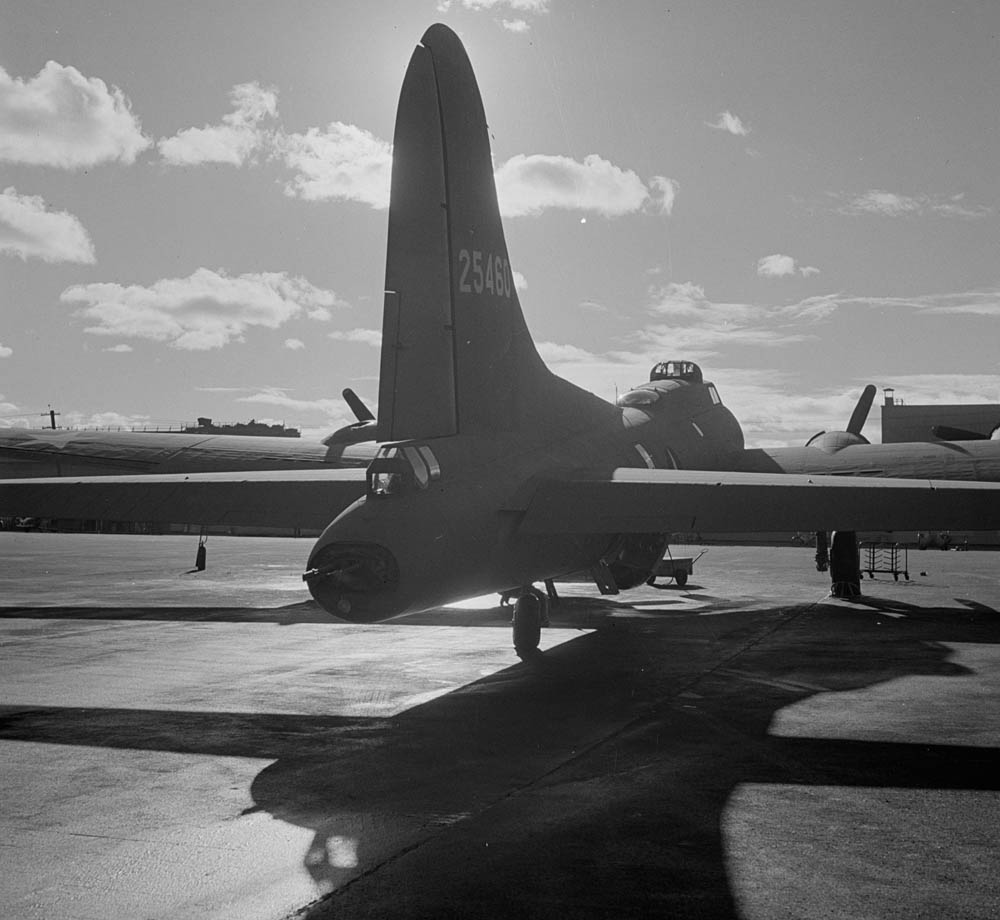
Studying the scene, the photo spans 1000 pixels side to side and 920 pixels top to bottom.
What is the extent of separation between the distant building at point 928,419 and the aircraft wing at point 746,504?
7280 centimetres

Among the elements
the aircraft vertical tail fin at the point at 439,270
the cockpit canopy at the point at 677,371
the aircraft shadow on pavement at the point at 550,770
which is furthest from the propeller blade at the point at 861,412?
the aircraft vertical tail fin at the point at 439,270

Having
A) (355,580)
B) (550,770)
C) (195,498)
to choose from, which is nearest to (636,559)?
(195,498)

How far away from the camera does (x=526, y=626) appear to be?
746 inches

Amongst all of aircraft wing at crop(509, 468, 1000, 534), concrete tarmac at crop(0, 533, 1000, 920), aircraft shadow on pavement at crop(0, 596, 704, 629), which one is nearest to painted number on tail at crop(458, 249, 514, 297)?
aircraft wing at crop(509, 468, 1000, 534)

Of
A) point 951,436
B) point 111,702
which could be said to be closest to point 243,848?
point 111,702

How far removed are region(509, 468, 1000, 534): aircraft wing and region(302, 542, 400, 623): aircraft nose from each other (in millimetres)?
3599

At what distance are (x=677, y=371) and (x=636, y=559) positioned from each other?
8.85m

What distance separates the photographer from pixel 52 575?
36.9 meters

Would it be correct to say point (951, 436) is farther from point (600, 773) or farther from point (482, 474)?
point (600, 773)

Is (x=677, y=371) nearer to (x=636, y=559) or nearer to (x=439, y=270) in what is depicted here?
(x=636, y=559)

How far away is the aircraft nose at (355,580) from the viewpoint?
1252 cm

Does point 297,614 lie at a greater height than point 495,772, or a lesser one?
lesser

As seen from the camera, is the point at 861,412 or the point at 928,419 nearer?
the point at 861,412

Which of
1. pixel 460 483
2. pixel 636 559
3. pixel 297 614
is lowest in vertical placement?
pixel 297 614
